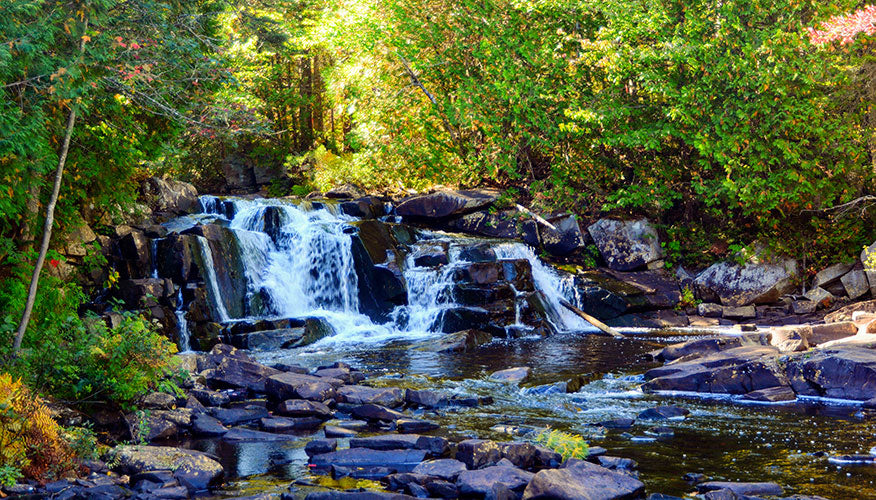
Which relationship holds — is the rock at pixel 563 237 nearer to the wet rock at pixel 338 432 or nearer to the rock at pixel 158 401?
the wet rock at pixel 338 432

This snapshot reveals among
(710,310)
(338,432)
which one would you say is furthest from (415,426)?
(710,310)

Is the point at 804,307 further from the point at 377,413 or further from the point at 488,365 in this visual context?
the point at 377,413

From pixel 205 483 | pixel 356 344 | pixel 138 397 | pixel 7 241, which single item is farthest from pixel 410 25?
pixel 205 483

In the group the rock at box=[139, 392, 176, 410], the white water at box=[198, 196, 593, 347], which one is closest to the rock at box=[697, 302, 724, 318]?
the white water at box=[198, 196, 593, 347]

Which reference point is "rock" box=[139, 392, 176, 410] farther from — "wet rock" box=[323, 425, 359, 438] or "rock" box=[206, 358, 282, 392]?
"wet rock" box=[323, 425, 359, 438]

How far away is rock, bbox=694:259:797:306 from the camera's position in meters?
18.9

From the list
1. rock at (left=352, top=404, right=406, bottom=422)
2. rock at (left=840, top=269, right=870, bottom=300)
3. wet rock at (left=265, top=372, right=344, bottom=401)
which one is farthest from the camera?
rock at (left=840, top=269, right=870, bottom=300)

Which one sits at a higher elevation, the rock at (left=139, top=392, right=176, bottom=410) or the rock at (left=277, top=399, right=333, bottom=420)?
the rock at (left=139, top=392, right=176, bottom=410)

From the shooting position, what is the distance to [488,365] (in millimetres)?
13312

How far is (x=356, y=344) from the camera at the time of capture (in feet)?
52.1

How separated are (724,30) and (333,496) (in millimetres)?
15459

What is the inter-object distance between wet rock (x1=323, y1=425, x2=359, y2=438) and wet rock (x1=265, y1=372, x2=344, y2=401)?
4.49ft

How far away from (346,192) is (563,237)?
24.0ft

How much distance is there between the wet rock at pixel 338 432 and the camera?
8461 millimetres
